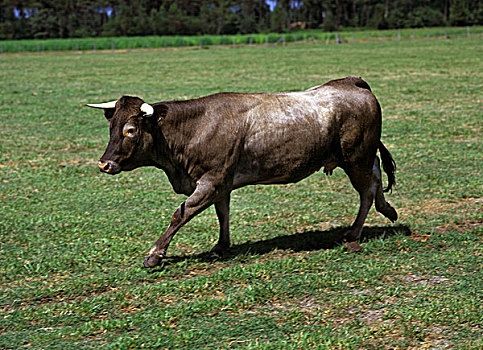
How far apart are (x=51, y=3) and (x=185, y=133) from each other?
12661cm

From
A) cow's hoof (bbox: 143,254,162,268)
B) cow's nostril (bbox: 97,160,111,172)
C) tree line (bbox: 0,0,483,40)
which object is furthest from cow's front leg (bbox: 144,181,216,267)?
tree line (bbox: 0,0,483,40)

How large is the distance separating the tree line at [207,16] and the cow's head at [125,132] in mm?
109463

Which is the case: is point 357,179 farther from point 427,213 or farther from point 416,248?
point 427,213

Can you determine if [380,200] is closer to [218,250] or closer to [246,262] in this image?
[246,262]

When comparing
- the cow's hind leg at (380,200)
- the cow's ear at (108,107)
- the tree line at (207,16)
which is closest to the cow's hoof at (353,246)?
the cow's hind leg at (380,200)

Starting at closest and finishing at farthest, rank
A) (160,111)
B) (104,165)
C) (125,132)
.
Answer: (104,165) < (125,132) < (160,111)

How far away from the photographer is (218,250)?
7.34 m

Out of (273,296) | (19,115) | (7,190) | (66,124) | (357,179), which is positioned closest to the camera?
(273,296)

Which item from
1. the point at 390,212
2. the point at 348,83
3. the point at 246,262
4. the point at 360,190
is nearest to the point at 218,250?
the point at 246,262

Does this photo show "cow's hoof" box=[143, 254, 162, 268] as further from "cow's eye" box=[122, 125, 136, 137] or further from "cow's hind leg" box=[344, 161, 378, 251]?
"cow's hind leg" box=[344, 161, 378, 251]

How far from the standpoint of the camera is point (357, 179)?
24.1ft

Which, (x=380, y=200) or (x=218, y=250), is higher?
(x=380, y=200)

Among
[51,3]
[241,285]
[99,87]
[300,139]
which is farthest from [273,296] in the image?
[51,3]

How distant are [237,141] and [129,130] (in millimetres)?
1158
